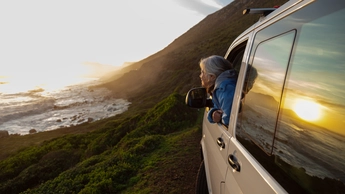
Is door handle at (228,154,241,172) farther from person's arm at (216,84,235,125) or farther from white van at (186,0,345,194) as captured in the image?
person's arm at (216,84,235,125)

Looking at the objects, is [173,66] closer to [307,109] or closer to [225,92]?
[225,92]

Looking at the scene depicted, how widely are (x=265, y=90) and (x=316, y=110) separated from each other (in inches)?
21.9

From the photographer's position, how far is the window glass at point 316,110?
1020 mm

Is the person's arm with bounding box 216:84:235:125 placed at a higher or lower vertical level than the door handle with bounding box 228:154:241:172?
higher

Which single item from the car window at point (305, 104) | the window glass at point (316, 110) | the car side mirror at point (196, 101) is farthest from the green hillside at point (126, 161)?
the window glass at point (316, 110)

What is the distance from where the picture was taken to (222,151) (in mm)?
2342

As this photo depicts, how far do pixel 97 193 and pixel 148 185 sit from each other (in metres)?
1.22

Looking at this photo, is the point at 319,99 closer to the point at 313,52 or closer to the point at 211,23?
the point at 313,52

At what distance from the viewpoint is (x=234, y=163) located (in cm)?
188

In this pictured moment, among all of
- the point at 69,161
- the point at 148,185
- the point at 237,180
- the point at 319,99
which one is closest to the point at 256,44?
the point at 319,99

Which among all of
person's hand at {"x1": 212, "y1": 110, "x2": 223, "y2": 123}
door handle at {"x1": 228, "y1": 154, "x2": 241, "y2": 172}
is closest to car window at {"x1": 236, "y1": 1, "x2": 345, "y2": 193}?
door handle at {"x1": 228, "y1": 154, "x2": 241, "y2": 172}

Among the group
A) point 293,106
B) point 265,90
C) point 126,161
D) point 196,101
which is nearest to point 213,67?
point 196,101

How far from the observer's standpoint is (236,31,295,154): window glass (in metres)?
1.50

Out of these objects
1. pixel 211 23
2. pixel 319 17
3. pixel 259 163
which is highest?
pixel 211 23
